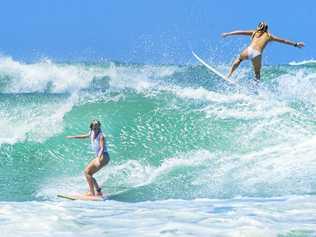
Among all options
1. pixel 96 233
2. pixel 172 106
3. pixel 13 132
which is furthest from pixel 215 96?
pixel 96 233

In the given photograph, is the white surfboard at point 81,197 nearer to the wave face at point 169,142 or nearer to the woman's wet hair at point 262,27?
the wave face at point 169,142

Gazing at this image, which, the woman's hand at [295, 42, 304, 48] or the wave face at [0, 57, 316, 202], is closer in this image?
the wave face at [0, 57, 316, 202]

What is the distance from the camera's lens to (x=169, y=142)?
1292 cm

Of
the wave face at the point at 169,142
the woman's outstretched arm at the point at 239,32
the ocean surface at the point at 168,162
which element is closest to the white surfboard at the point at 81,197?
the ocean surface at the point at 168,162

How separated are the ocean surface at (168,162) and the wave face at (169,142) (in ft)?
0.08

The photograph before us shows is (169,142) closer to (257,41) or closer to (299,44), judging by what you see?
(257,41)

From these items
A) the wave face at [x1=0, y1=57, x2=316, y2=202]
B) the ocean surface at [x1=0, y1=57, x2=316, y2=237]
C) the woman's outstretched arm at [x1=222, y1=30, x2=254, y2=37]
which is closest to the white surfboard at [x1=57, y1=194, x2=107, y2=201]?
the ocean surface at [x1=0, y1=57, x2=316, y2=237]

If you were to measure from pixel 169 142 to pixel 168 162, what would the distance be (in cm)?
158

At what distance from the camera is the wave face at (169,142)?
9.66 meters

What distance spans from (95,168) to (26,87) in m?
21.5

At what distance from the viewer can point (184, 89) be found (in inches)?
659

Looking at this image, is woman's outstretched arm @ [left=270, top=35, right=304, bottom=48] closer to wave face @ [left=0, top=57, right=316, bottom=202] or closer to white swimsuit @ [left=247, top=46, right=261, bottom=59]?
white swimsuit @ [left=247, top=46, right=261, bottom=59]

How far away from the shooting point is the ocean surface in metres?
6.77

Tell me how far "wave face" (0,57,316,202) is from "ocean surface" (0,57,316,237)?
2cm
